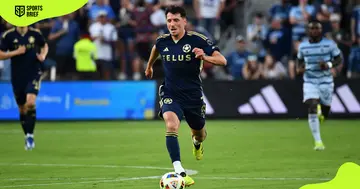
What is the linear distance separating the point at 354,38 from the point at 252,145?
988cm

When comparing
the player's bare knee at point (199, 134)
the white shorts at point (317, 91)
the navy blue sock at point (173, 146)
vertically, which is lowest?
the white shorts at point (317, 91)

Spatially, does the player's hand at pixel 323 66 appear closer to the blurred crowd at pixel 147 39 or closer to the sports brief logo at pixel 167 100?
the sports brief logo at pixel 167 100

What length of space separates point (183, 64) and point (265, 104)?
14340mm

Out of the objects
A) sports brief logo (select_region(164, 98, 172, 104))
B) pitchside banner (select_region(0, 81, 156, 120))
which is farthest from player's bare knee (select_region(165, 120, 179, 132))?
pitchside banner (select_region(0, 81, 156, 120))

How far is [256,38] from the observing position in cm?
2952

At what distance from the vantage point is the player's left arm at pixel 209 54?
1260cm

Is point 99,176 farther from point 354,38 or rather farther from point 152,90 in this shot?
point 354,38

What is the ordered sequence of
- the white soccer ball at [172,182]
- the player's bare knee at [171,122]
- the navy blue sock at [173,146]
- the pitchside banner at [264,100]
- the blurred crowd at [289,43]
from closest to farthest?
the white soccer ball at [172,182] → the navy blue sock at [173,146] → the player's bare knee at [171,122] → the pitchside banner at [264,100] → the blurred crowd at [289,43]

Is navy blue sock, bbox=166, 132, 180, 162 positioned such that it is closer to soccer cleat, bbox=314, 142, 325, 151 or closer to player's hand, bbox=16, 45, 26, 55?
soccer cleat, bbox=314, 142, 325, 151

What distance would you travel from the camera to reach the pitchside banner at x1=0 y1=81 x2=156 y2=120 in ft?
89.8

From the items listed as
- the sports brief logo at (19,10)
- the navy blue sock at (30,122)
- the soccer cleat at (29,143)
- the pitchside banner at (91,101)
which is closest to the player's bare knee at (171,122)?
the sports brief logo at (19,10)

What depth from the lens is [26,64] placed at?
62.8 ft

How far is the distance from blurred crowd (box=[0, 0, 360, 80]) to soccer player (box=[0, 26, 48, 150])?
888 cm

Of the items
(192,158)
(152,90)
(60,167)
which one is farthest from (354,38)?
(60,167)
